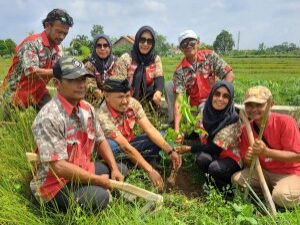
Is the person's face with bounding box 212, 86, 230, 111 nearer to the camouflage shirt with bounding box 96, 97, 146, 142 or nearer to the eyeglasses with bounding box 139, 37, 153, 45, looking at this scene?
the camouflage shirt with bounding box 96, 97, 146, 142

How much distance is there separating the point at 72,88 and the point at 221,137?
1.65m

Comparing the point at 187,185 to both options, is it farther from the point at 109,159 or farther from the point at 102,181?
the point at 102,181

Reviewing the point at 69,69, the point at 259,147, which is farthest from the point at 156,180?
the point at 69,69

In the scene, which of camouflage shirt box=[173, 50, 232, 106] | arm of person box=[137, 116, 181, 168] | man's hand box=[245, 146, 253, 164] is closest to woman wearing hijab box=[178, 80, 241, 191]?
arm of person box=[137, 116, 181, 168]

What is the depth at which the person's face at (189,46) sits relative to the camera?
16.0 ft

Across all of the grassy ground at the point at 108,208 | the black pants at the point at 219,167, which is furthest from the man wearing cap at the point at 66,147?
the black pants at the point at 219,167

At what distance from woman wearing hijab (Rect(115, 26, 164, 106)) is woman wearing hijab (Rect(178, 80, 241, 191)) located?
3.52 feet

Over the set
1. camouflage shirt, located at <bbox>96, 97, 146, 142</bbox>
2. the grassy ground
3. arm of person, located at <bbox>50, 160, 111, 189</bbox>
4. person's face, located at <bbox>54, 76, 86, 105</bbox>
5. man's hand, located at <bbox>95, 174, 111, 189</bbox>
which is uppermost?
person's face, located at <bbox>54, 76, 86, 105</bbox>

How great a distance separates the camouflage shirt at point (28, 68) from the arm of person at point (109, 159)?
50.5 inches

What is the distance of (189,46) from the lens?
4922mm

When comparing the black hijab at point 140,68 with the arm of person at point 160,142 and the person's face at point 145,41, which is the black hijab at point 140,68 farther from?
the arm of person at point 160,142

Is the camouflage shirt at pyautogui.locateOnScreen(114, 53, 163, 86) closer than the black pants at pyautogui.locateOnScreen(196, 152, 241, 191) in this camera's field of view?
No

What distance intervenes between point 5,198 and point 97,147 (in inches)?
34.2

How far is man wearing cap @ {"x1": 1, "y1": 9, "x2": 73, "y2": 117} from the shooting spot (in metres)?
4.42
